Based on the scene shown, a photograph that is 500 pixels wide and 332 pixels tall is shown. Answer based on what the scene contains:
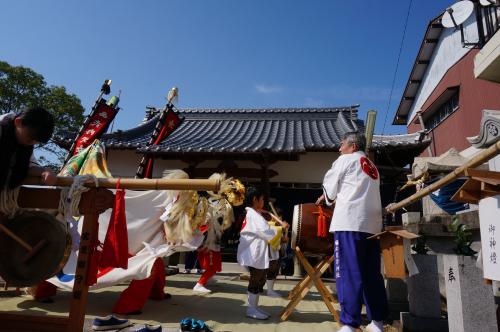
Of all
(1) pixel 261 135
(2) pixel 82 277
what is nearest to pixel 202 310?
(2) pixel 82 277

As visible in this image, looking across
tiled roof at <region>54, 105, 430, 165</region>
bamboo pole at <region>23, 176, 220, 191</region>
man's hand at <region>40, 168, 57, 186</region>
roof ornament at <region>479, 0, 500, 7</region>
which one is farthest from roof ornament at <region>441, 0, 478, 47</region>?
man's hand at <region>40, 168, 57, 186</region>

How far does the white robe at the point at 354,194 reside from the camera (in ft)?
10.7

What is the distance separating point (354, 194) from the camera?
332cm

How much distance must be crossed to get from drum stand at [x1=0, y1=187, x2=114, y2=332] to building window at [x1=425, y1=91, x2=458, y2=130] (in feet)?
44.2

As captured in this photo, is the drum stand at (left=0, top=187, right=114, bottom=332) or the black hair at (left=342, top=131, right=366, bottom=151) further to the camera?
the black hair at (left=342, top=131, right=366, bottom=151)

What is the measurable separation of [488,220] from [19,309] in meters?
4.66

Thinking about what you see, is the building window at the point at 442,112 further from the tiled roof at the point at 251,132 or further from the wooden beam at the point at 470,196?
the wooden beam at the point at 470,196

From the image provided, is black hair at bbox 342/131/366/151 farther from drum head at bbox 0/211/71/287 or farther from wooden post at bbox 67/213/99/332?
drum head at bbox 0/211/71/287

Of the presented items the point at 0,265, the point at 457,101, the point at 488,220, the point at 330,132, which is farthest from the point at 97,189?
the point at 457,101

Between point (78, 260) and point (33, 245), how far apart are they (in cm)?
45

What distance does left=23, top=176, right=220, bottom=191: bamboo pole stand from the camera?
2.65 meters

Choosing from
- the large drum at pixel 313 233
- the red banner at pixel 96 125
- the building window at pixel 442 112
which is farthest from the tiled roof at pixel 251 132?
the large drum at pixel 313 233

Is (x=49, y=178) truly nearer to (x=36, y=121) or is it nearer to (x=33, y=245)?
(x=36, y=121)

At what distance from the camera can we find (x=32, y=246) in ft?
9.21
